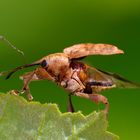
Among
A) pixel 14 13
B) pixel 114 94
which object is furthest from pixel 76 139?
pixel 14 13

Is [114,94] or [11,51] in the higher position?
[11,51]

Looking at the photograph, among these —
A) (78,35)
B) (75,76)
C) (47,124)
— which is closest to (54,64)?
(75,76)

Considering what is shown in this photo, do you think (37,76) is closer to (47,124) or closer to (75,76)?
(75,76)

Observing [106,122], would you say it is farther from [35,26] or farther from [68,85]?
[35,26]

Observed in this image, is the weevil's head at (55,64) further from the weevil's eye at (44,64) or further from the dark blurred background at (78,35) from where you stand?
the dark blurred background at (78,35)

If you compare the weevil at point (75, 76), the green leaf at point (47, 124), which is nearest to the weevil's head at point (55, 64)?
the weevil at point (75, 76)

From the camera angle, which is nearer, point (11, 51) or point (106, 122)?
point (106, 122)

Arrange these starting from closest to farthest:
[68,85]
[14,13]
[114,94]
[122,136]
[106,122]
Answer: [106,122] → [68,85] → [122,136] → [114,94] → [14,13]
